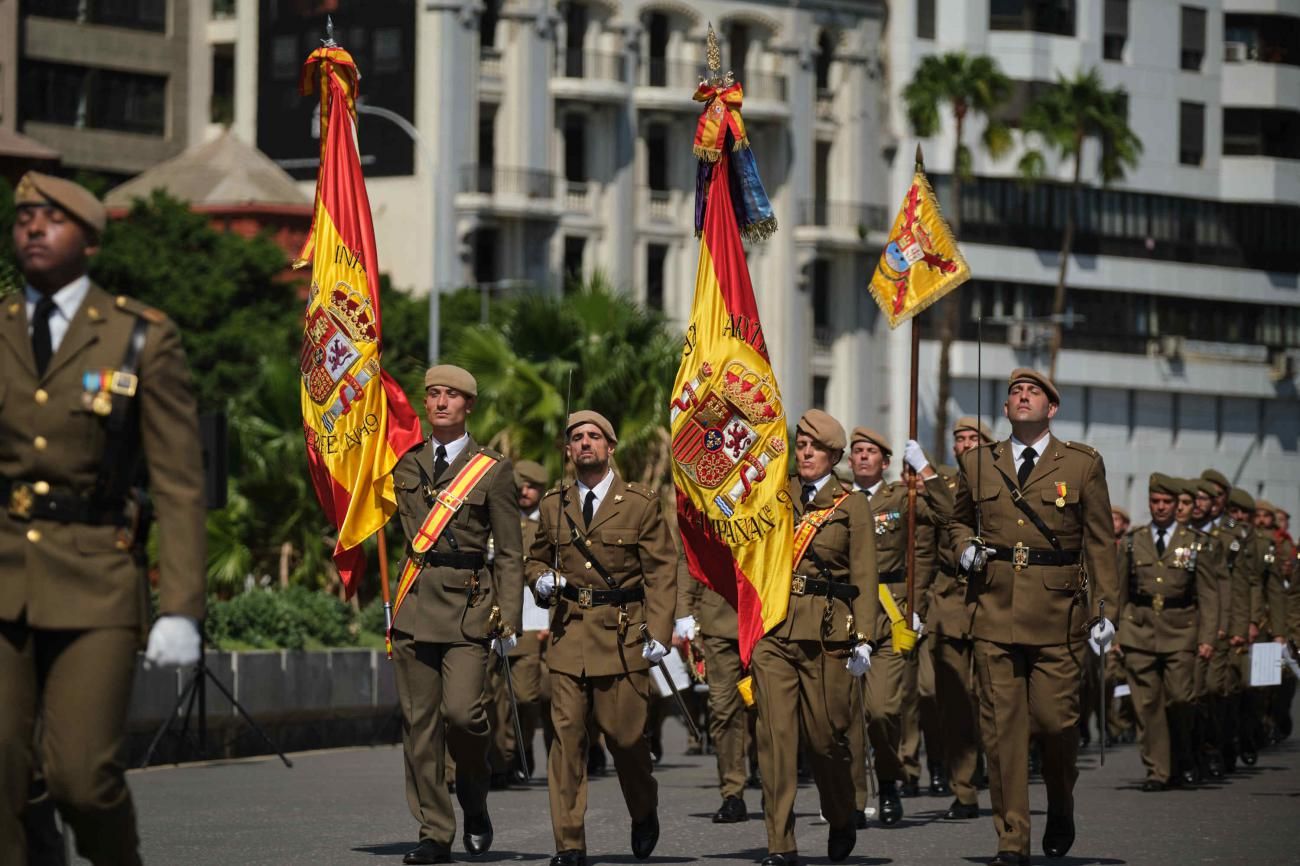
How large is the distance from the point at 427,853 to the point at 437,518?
1.61 m

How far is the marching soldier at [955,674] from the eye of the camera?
676 inches

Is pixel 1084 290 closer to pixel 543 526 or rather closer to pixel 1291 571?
pixel 1291 571

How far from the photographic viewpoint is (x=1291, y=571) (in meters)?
25.9

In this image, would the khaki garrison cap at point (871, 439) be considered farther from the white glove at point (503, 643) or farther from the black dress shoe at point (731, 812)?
the white glove at point (503, 643)

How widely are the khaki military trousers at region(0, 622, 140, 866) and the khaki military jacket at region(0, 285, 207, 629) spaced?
3.4 inches

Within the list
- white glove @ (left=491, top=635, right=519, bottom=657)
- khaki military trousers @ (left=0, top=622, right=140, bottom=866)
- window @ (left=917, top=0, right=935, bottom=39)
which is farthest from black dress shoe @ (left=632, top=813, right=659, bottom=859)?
window @ (left=917, top=0, right=935, bottom=39)

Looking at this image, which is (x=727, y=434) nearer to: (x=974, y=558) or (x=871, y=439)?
(x=974, y=558)

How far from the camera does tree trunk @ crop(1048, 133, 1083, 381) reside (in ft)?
270

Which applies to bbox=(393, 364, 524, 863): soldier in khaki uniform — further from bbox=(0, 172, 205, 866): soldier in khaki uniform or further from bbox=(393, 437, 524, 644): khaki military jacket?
bbox=(0, 172, 205, 866): soldier in khaki uniform

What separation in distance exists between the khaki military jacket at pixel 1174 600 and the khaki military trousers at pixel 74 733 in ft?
40.0

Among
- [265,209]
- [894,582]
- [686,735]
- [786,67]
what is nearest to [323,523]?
[686,735]

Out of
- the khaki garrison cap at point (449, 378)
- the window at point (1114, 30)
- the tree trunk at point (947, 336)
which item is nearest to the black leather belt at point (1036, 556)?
the khaki garrison cap at point (449, 378)

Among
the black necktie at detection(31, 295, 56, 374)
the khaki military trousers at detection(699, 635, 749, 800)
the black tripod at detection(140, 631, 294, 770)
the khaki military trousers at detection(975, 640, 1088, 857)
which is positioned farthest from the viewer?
the black tripod at detection(140, 631, 294, 770)

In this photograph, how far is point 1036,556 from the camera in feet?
46.8
